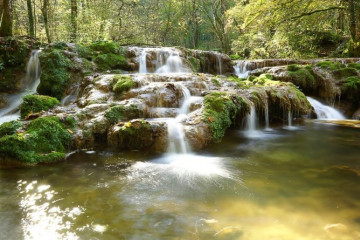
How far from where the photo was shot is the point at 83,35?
14.7 meters

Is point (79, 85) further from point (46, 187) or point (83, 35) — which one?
point (83, 35)

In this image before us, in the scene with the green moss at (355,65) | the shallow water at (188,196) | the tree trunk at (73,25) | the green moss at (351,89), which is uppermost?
the tree trunk at (73,25)

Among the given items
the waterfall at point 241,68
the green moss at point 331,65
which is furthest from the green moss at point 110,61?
the green moss at point 331,65

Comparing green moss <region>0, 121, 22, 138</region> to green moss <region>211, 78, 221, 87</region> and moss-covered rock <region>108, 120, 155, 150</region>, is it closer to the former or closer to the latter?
moss-covered rock <region>108, 120, 155, 150</region>

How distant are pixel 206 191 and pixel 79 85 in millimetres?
6854

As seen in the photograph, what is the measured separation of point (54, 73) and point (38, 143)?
4.68 meters

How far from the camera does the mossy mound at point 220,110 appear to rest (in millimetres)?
5785

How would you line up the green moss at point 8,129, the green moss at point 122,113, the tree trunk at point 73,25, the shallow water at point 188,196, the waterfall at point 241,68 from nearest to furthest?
the shallow water at point 188,196 → the green moss at point 8,129 → the green moss at point 122,113 → the waterfall at point 241,68 → the tree trunk at point 73,25

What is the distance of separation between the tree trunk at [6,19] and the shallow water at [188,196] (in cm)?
877

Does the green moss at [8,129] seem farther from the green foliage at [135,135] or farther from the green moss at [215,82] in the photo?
the green moss at [215,82]

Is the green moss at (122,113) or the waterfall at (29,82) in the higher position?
the waterfall at (29,82)

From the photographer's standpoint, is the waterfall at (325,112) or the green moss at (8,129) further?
the waterfall at (325,112)

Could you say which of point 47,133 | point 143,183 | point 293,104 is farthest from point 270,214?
point 293,104

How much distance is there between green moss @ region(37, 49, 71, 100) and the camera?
855 centimetres
